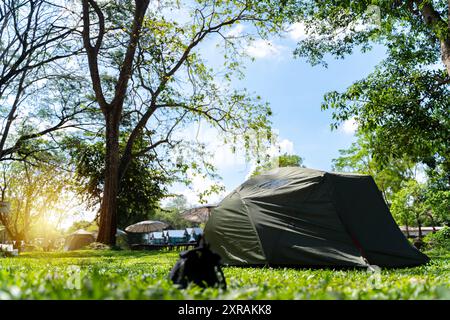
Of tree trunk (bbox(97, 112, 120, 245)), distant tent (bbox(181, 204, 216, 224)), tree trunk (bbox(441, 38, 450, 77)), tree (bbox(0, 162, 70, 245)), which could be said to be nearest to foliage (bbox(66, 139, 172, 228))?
tree (bbox(0, 162, 70, 245))

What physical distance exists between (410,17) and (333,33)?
8.23 ft

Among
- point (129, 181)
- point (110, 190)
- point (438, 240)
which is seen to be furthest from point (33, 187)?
point (438, 240)

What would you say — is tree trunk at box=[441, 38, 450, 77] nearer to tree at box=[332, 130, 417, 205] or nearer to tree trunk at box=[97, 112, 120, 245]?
tree trunk at box=[97, 112, 120, 245]

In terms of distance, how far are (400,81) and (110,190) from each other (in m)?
12.1

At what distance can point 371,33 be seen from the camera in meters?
12.4

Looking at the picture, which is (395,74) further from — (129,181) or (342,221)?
(129,181)

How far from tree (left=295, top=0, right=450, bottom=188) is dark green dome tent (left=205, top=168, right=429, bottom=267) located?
338 centimetres

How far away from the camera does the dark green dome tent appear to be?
680 cm

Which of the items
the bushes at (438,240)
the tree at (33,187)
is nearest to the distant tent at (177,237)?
the tree at (33,187)

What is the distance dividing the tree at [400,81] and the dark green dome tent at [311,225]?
3.38 m

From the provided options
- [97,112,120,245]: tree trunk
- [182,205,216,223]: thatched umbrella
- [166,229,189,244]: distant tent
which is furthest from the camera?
[166,229,189,244]: distant tent

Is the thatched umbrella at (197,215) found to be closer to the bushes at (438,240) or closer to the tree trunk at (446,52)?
the bushes at (438,240)

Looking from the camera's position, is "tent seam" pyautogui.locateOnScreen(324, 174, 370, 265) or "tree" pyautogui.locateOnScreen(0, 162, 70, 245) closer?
"tent seam" pyautogui.locateOnScreen(324, 174, 370, 265)
